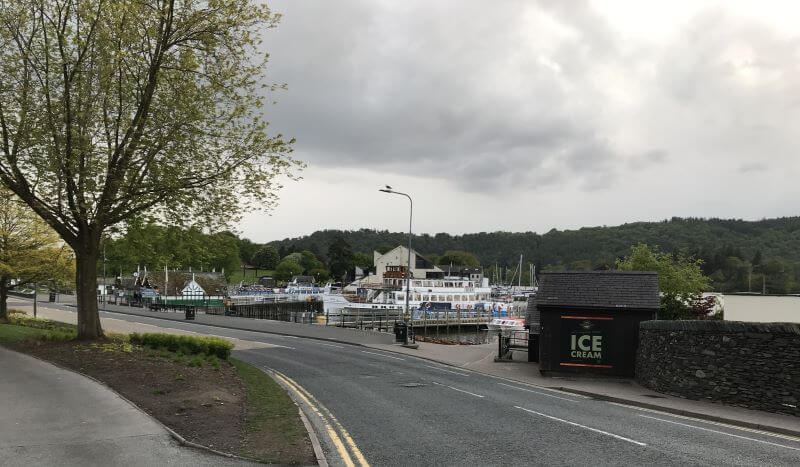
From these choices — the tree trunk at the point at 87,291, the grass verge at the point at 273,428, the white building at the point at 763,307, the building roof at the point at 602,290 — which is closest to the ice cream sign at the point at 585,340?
the building roof at the point at 602,290

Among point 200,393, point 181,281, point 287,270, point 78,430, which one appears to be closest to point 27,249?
point 200,393

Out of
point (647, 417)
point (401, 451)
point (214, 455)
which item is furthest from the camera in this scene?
point (647, 417)

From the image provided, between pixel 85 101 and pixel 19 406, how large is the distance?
435 inches

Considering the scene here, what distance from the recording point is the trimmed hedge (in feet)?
65.4

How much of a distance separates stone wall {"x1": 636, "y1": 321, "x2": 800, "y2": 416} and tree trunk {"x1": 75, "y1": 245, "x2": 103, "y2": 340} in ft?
65.2

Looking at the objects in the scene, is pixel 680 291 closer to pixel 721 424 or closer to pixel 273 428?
pixel 721 424

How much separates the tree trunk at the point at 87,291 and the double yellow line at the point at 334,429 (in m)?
7.89

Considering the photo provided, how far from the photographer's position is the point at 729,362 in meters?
15.8

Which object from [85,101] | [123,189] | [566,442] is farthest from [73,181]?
[566,442]

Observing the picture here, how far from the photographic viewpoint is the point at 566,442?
1102 cm

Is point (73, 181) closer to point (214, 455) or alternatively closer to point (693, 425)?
point (214, 455)

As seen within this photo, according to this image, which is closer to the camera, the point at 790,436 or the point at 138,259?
the point at 790,436

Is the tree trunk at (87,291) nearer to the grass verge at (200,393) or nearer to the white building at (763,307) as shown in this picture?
the grass verge at (200,393)

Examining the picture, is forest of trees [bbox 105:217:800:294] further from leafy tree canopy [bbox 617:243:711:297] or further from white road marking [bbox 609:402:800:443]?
white road marking [bbox 609:402:800:443]
